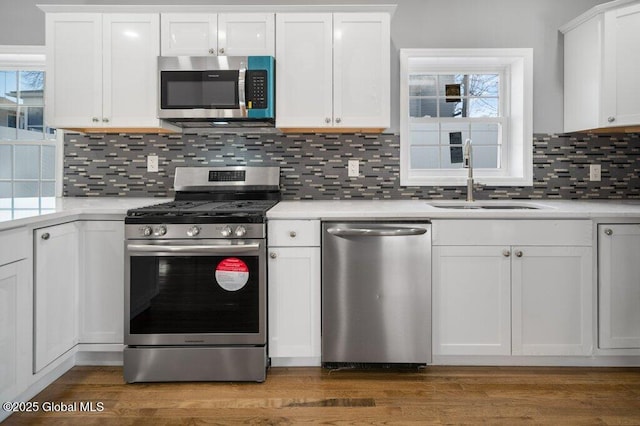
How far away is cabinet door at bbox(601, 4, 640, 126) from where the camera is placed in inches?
107

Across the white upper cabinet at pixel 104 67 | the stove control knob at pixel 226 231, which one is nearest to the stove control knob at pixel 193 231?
the stove control knob at pixel 226 231

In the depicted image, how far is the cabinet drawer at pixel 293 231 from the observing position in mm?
2510

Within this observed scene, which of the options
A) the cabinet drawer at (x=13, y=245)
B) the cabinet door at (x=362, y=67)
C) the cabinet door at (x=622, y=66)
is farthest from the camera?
the cabinet door at (x=362, y=67)

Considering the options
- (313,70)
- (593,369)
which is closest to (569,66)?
(313,70)

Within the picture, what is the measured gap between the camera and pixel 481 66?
336cm

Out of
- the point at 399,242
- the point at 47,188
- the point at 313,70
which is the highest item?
the point at 313,70


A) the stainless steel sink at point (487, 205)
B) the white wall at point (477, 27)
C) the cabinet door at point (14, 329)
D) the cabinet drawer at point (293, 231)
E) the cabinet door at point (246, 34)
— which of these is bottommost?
the cabinet door at point (14, 329)

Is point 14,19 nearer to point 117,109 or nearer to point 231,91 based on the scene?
point 117,109

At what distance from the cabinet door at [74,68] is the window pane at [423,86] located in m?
2.06

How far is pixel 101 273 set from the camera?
2.55 metres

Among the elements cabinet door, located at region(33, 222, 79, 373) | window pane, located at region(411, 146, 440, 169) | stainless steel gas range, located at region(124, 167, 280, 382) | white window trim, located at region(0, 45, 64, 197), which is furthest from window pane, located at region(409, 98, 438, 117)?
white window trim, located at region(0, 45, 64, 197)

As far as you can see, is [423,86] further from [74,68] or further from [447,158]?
[74,68]

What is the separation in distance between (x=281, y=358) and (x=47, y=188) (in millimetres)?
2165

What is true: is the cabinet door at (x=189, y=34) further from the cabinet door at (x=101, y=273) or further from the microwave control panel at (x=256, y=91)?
the cabinet door at (x=101, y=273)
